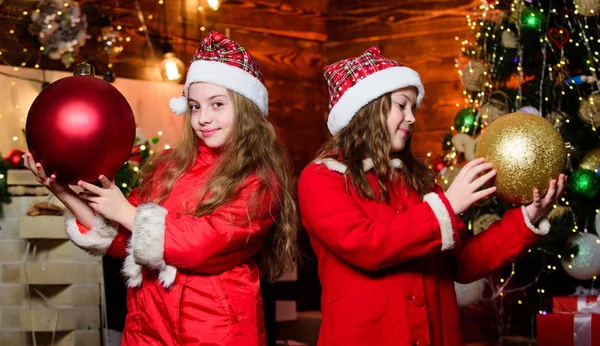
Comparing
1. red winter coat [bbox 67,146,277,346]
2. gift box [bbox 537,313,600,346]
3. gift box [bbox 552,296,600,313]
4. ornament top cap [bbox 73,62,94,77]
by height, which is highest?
ornament top cap [bbox 73,62,94,77]

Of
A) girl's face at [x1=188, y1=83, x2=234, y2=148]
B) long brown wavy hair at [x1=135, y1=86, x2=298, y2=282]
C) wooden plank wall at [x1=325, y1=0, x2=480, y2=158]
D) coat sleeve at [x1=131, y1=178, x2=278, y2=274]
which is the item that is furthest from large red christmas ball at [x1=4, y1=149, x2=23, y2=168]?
wooden plank wall at [x1=325, y1=0, x2=480, y2=158]

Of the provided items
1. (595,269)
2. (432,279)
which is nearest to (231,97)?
(432,279)

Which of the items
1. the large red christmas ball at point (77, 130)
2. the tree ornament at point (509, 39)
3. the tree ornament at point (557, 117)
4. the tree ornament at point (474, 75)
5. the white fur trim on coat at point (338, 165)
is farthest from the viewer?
the tree ornament at point (474, 75)

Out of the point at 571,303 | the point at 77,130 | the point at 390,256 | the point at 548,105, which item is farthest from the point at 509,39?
the point at 77,130

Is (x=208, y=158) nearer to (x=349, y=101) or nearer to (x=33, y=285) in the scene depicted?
(x=349, y=101)

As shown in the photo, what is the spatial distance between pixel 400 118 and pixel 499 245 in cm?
46

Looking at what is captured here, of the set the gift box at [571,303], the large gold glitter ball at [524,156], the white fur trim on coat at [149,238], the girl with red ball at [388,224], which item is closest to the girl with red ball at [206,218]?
the white fur trim on coat at [149,238]

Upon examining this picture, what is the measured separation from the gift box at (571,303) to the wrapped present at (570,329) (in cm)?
15

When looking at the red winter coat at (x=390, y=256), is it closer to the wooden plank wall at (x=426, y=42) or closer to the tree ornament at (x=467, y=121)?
the tree ornament at (x=467, y=121)

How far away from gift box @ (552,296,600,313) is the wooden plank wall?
2182mm

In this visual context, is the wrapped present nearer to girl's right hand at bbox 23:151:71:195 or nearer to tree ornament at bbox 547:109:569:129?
tree ornament at bbox 547:109:569:129

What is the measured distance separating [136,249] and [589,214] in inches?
99.2

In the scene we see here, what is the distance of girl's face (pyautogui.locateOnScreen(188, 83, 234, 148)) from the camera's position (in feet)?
7.83

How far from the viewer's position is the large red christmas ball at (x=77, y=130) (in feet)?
6.38
